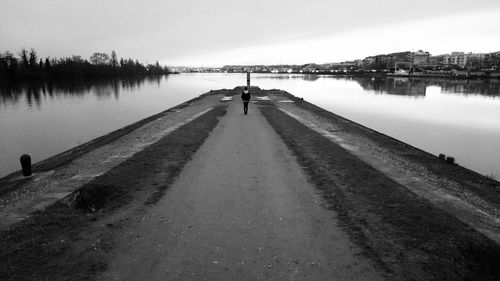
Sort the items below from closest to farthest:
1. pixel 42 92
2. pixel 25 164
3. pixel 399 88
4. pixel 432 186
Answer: pixel 432 186
pixel 25 164
pixel 42 92
pixel 399 88

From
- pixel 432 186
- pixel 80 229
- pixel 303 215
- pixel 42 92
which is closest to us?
pixel 80 229

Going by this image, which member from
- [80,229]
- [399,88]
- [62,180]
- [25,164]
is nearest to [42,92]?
[25,164]

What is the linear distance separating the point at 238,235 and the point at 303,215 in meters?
2.35

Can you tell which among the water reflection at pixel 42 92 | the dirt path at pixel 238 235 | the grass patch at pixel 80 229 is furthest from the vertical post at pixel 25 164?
the water reflection at pixel 42 92

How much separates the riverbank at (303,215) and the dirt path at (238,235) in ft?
0.22

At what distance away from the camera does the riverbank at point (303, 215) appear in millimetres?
8055

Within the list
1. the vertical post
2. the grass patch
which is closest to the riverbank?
the grass patch

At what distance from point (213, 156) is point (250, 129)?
27.2 feet

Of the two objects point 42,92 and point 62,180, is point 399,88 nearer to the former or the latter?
point 42,92

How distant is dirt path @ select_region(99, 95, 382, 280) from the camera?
7723 mm

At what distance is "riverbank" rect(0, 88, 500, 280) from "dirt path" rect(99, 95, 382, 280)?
7 cm

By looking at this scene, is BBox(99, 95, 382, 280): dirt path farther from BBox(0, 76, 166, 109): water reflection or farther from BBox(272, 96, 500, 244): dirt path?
BBox(0, 76, 166, 109): water reflection

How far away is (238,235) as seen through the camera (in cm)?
938

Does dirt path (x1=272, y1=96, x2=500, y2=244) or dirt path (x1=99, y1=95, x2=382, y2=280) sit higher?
dirt path (x1=99, y1=95, x2=382, y2=280)
